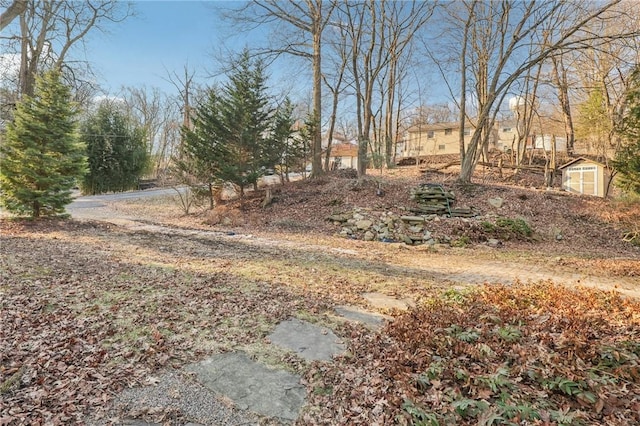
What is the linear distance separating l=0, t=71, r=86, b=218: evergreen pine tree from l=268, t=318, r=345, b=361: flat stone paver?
8.53m

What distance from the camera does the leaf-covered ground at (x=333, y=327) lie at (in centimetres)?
222

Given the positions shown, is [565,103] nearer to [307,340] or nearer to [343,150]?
[307,340]

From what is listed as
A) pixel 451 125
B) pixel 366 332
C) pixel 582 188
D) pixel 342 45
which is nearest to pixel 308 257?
pixel 366 332

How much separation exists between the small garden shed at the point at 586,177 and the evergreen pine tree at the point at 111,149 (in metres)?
24.0

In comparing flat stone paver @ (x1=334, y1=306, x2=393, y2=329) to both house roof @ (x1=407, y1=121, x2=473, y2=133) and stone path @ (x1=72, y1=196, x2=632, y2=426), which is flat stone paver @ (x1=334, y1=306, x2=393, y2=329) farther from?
house roof @ (x1=407, y1=121, x2=473, y2=133)

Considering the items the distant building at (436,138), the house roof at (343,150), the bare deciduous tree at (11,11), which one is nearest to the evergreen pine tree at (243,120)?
the bare deciduous tree at (11,11)

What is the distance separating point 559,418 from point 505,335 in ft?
3.13

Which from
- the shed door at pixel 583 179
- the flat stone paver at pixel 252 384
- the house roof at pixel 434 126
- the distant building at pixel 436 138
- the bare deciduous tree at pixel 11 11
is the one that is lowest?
the flat stone paver at pixel 252 384

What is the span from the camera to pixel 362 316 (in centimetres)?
379

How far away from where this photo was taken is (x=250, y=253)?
6980mm

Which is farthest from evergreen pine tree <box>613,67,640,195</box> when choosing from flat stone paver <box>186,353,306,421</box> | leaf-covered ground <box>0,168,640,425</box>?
flat stone paver <box>186,353,306,421</box>

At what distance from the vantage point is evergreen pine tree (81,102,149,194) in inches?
790

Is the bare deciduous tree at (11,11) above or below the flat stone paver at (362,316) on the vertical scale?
above

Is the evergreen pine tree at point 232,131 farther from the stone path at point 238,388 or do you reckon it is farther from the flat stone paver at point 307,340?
the stone path at point 238,388
